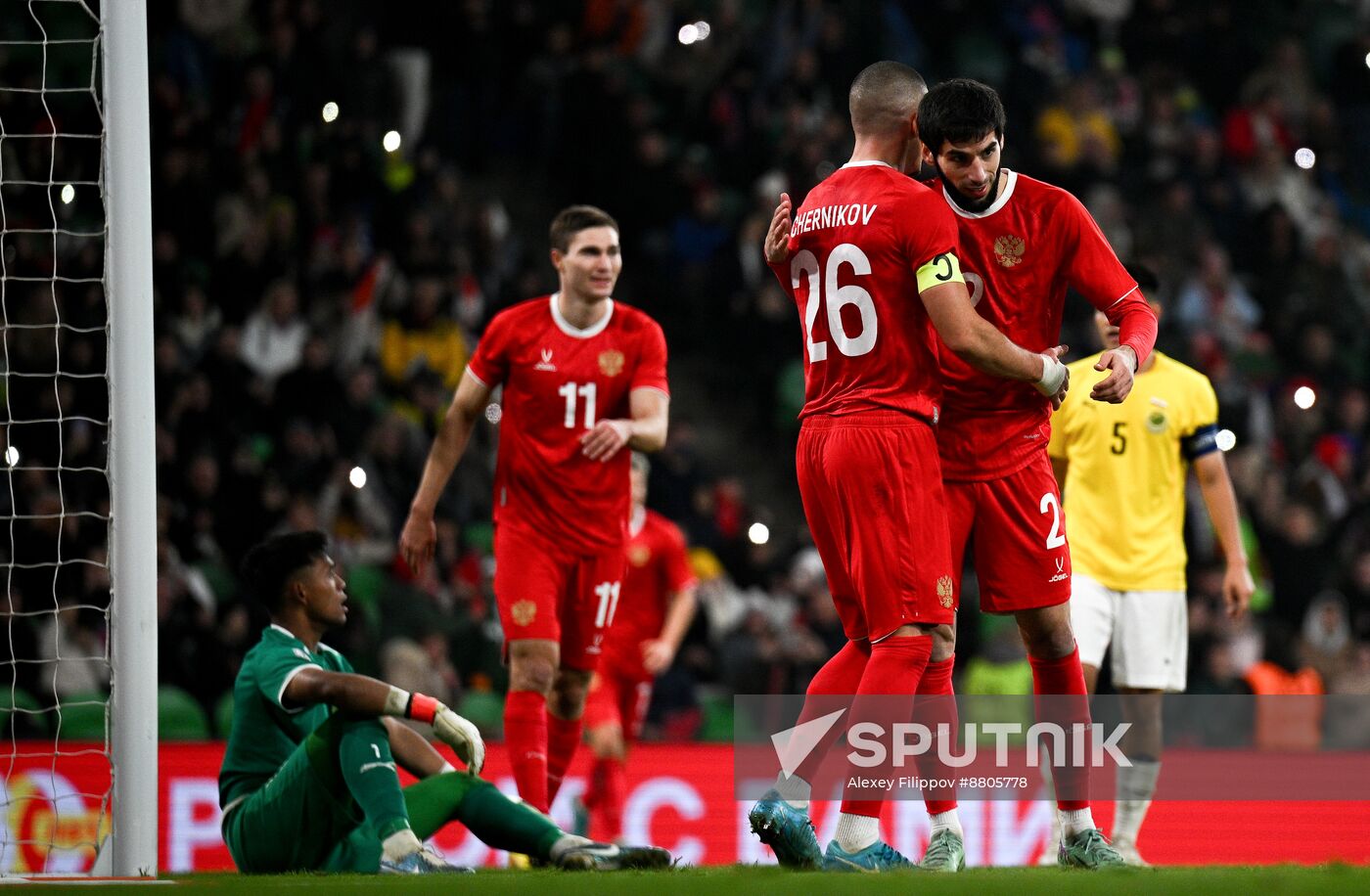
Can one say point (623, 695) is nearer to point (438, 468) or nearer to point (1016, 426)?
point (438, 468)

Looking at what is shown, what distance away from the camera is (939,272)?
4680 millimetres

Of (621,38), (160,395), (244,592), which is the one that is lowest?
(244,592)

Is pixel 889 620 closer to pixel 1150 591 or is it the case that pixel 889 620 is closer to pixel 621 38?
pixel 1150 591

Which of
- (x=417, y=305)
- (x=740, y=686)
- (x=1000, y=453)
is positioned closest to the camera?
(x=1000, y=453)

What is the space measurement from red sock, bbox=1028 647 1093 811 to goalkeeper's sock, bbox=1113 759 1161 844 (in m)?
1.98

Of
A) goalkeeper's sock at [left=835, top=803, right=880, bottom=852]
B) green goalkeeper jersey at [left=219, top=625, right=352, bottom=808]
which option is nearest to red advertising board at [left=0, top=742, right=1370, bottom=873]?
green goalkeeper jersey at [left=219, top=625, right=352, bottom=808]

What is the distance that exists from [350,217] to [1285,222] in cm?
768

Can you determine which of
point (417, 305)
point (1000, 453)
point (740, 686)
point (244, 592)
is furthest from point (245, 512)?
point (1000, 453)

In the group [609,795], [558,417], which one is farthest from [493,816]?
[609,795]

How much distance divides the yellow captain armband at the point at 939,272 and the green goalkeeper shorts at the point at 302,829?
237 centimetres

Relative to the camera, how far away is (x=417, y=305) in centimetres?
1215

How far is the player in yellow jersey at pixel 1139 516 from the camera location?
712 cm

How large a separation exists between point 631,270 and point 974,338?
911 centimetres

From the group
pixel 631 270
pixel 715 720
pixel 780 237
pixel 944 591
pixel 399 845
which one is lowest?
pixel 715 720
